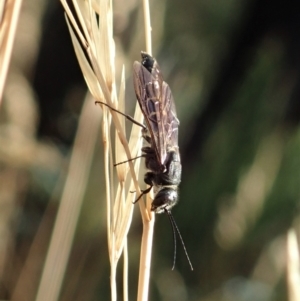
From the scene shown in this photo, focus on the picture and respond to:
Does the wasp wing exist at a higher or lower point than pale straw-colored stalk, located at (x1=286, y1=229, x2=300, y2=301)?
higher

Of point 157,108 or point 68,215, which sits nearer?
point 157,108

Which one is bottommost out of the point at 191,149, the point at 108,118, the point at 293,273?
the point at 293,273

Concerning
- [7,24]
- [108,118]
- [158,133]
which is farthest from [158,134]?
[7,24]

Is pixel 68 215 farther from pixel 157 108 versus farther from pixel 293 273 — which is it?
pixel 293 273

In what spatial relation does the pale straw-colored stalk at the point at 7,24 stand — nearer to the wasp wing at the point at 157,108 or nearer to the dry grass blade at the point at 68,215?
the wasp wing at the point at 157,108

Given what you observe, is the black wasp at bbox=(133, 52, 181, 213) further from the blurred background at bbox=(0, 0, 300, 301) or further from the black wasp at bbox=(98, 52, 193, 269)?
the blurred background at bbox=(0, 0, 300, 301)

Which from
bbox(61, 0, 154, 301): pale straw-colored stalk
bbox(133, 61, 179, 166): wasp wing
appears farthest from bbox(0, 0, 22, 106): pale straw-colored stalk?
bbox(133, 61, 179, 166): wasp wing

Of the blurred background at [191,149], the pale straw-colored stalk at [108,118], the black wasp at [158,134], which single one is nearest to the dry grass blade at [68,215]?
the blurred background at [191,149]
